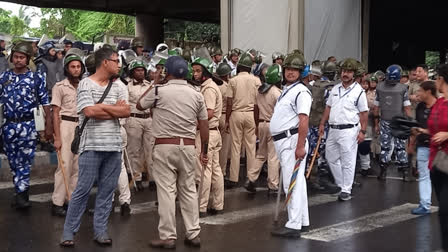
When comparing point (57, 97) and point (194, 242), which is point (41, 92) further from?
point (194, 242)

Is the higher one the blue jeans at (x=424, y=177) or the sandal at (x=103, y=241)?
the blue jeans at (x=424, y=177)

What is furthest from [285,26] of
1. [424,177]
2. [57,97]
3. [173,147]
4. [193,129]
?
[173,147]

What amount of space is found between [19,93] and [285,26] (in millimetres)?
10937

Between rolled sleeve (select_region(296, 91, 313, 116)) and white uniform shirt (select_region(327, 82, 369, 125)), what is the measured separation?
117 inches

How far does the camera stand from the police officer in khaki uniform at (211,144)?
9539mm

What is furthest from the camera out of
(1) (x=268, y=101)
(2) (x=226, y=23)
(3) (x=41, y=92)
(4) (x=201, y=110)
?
(2) (x=226, y=23)

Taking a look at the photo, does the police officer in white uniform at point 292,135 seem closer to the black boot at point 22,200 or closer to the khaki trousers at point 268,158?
the khaki trousers at point 268,158

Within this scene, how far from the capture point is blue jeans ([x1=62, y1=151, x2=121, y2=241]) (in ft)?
24.4

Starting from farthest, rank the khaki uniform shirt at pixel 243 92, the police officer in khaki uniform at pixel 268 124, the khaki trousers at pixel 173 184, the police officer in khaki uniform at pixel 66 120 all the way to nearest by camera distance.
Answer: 1. the khaki uniform shirt at pixel 243 92
2. the police officer in khaki uniform at pixel 268 124
3. the police officer in khaki uniform at pixel 66 120
4. the khaki trousers at pixel 173 184

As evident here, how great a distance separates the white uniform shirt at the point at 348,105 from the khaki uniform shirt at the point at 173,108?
13.4ft

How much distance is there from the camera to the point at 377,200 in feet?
37.0

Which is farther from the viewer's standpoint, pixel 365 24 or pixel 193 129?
pixel 365 24

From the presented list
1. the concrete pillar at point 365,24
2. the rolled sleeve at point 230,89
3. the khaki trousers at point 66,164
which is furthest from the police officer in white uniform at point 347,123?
the concrete pillar at point 365,24

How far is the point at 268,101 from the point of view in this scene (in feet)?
38.1
